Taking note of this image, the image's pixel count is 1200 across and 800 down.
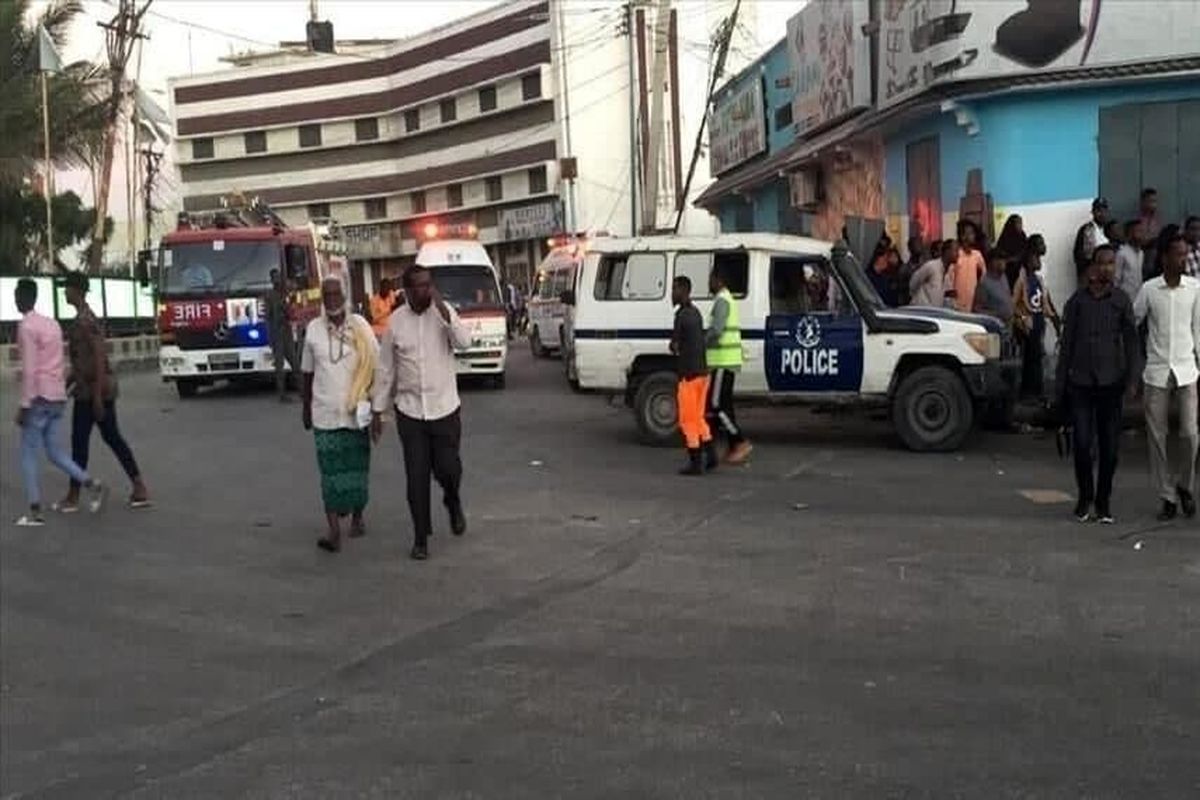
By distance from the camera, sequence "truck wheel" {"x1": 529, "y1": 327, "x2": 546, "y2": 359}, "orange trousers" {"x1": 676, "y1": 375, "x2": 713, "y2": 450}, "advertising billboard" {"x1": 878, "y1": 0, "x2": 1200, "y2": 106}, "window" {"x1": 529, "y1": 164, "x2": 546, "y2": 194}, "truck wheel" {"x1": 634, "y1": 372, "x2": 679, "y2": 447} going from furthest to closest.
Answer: "window" {"x1": 529, "y1": 164, "x2": 546, "y2": 194}, "truck wheel" {"x1": 529, "y1": 327, "x2": 546, "y2": 359}, "advertising billboard" {"x1": 878, "y1": 0, "x2": 1200, "y2": 106}, "truck wheel" {"x1": 634, "y1": 372, "x2": 679, "y2": 447}, "orange trousers" {"x1": 676, "y1": 375, "x2": 713, "y2": 450}

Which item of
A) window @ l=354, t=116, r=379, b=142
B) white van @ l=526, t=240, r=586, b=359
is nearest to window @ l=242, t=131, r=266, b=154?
window @ l=354, t=116, r=379, b=142

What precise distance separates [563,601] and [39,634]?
9.15 feet

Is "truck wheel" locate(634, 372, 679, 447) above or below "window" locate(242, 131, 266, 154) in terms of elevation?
below

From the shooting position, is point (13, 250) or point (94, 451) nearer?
point (94, 451)

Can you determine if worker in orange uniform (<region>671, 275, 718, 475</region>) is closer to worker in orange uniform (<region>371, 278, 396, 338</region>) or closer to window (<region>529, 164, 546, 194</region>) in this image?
worker in orange uniform (<region>371, 278, 396, 338</region>)

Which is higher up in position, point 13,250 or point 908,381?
point 13,250

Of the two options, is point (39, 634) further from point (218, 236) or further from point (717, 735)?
point (218, 236)

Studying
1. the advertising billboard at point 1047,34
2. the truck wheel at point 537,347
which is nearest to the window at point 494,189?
the truck wheel at point 537,347

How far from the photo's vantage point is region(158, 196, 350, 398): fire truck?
70.6 ft

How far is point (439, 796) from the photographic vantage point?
4.70m

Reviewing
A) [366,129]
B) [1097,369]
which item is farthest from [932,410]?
[366,129]

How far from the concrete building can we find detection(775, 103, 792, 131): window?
20610 millimetres

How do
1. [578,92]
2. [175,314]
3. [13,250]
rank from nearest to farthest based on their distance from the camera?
[175,314], [13,250], [578,92]

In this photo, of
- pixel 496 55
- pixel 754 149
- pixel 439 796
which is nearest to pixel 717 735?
pixel 439 796
